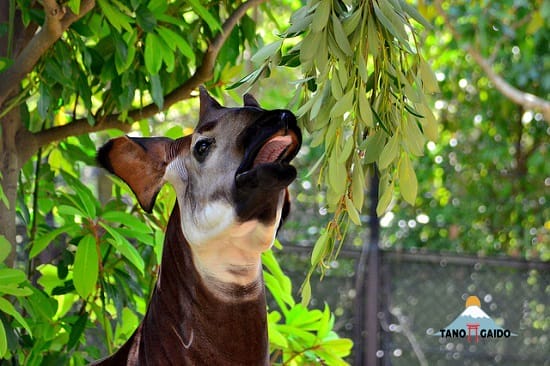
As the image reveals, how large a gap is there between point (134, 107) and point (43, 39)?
0.37 meters

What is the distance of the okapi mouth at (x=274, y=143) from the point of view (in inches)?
38.1

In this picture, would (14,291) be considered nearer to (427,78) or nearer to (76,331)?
(76,331)

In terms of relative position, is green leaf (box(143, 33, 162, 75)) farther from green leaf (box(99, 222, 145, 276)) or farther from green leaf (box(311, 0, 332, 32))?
green leaf (box(311, 0, 332, 32))

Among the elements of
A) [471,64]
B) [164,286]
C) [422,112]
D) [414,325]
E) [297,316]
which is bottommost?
[414,325]

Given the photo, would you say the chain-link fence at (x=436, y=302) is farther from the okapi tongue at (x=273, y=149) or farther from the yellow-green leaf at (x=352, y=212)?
the okapi tongue at (x=273, y=149)

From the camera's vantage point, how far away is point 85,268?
150 centimetres

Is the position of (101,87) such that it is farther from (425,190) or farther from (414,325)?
(425,190)

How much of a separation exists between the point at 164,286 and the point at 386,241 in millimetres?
3597

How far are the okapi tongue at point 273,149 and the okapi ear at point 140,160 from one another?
0.19 metres

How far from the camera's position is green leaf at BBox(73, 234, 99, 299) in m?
1.49

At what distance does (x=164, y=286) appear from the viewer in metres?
Result: 1.12

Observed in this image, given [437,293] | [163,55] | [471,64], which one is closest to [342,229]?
[163,55]

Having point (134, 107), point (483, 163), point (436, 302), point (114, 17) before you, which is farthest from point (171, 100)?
point (483, 163)

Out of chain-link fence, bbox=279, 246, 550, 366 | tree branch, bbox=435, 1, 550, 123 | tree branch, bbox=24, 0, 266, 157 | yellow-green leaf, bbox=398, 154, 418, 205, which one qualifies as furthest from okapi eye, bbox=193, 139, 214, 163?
tree branch, bbox=435, 1, 550, 123
